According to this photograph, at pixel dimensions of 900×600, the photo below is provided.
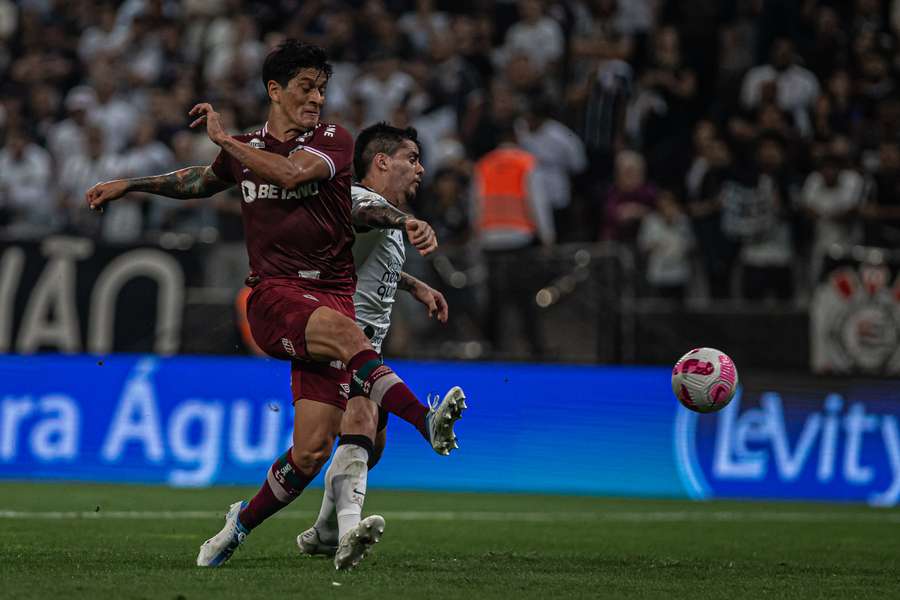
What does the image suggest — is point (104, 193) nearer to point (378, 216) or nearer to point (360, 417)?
point (378, 216)

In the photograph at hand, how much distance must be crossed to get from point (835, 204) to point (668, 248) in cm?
188

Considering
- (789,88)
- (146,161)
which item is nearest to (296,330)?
(146,161)

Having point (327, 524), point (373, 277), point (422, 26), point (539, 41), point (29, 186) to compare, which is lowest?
point (327, 524)

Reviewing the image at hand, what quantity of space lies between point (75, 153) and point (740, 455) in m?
9.31

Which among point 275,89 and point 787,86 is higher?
point 787,86

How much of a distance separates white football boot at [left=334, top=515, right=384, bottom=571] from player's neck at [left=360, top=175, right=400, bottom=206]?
2.23 metres

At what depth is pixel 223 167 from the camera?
7.59 m

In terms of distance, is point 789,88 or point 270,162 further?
point 789,88

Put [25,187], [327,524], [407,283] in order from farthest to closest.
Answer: [25,187] → [407,283] → [327,524]

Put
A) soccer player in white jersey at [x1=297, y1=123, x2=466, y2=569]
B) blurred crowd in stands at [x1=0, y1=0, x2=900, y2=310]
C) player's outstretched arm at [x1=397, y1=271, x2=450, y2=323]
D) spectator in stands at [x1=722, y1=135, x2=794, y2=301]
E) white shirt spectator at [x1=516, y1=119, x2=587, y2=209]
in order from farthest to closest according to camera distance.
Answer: white shirt spectator at [x1=516, y1=119, x2=587, y2=209] → blurred crowd in stands at [x1=0, y1=0, x2=900, y2=310] → spectator in stands at [x1=722, y1=135, x2=794, y2=301] → player's outstretched arm at [x1=397, y1=271, x2=450, y2=323] → soccer player in white jersey at [x1=297, y1=123, x2=466, y2=569]

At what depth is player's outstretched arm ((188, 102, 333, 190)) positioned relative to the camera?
22.9 ft

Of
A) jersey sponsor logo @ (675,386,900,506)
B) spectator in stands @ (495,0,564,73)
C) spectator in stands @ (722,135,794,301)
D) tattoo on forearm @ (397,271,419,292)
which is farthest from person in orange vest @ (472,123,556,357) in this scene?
tattoo on forearm @ (397,271,419,292)

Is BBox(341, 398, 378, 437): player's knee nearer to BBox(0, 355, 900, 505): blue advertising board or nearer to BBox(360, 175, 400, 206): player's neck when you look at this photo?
BBox(360, 175, 400, 206): player's neck

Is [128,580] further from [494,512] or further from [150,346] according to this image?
[150,346]
